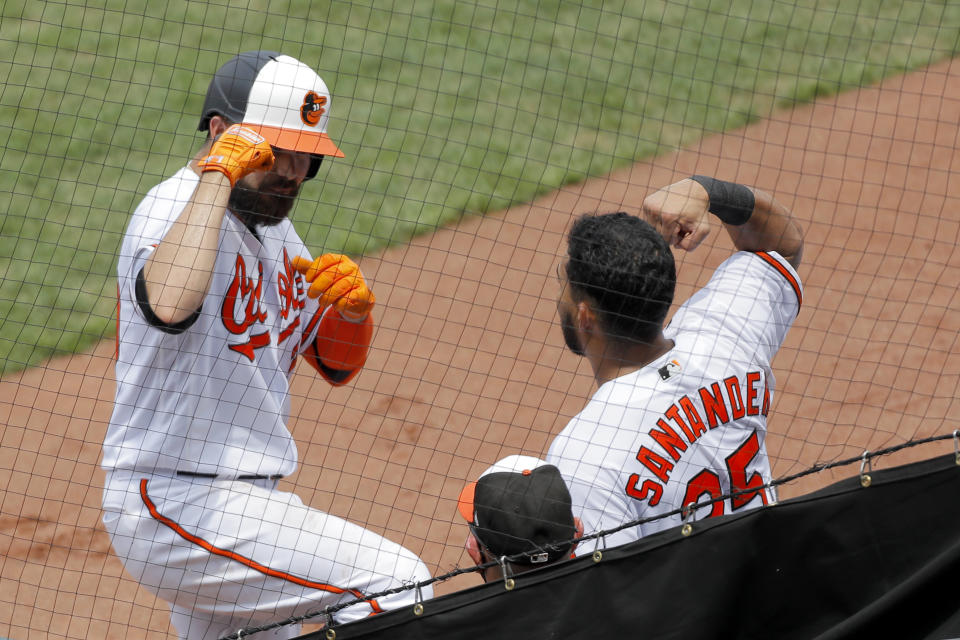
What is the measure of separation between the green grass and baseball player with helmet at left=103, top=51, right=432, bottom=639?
7.99 feet

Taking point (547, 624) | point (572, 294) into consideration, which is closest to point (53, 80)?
point (572, 294)

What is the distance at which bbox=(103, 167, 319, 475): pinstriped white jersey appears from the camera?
2.62 m

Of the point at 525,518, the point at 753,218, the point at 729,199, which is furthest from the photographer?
the point at 753,218

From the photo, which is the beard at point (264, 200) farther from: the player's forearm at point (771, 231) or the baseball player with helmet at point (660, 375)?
the player's forearm at point (771, 231)

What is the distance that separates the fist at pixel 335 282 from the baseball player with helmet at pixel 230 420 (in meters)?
0.14

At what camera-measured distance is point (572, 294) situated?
8.43 ft

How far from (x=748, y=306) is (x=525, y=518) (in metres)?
0.84

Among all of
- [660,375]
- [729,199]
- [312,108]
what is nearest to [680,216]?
[729,199]

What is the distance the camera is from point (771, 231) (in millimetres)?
2955

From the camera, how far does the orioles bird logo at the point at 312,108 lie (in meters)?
2.91

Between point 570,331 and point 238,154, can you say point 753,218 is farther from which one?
point 238,154

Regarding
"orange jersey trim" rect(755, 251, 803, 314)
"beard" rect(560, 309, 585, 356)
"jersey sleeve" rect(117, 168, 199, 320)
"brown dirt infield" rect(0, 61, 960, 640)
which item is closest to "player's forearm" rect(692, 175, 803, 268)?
"orange jersey trim" rect(755, 251, 803, 314)

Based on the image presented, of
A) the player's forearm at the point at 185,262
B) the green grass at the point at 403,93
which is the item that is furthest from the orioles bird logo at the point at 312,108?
the green grass at the point at 403,93

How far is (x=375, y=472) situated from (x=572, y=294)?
1.96 metres
